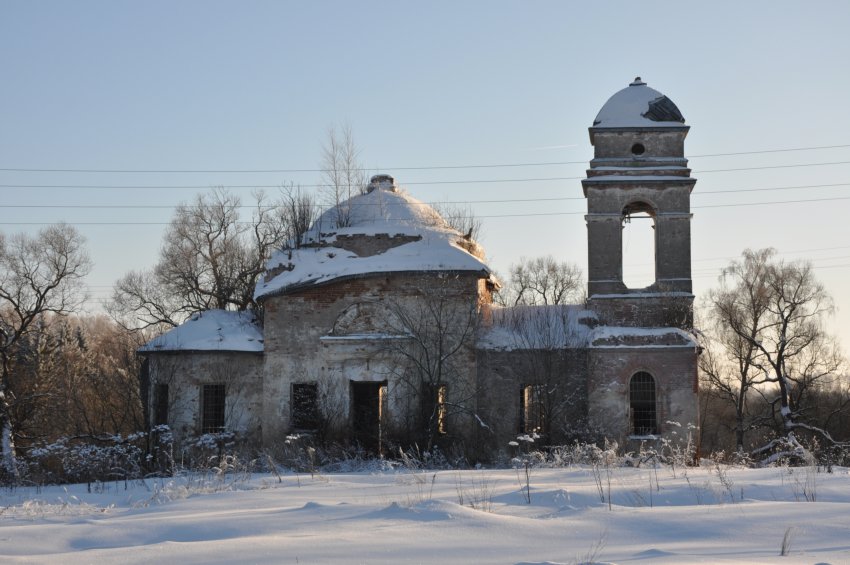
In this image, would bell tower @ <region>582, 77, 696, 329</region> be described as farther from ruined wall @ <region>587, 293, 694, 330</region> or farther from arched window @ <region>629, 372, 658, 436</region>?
arched window @ <region>629, 372, 658, 436</region>

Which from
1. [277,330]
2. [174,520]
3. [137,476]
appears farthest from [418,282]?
[174,520]

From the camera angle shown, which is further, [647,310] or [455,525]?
[647,310]

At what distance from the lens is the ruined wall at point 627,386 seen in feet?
64.3

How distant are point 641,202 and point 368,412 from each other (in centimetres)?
817

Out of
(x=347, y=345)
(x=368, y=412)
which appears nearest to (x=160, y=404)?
(x=347, y=345)

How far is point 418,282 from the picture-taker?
2084 centimetres

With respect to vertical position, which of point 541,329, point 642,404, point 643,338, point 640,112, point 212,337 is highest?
point 640,112

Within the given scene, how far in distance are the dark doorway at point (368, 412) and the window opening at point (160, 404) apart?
4591 millimetres

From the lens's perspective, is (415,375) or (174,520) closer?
(174,520)

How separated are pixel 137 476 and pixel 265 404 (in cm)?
485

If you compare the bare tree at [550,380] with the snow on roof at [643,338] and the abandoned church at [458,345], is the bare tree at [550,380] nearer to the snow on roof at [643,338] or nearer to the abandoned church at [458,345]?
the abandoned church at [458,345]

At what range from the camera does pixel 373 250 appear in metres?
21.8

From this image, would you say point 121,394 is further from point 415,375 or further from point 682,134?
point 682,134

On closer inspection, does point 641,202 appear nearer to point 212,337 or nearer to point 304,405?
point 304,405
